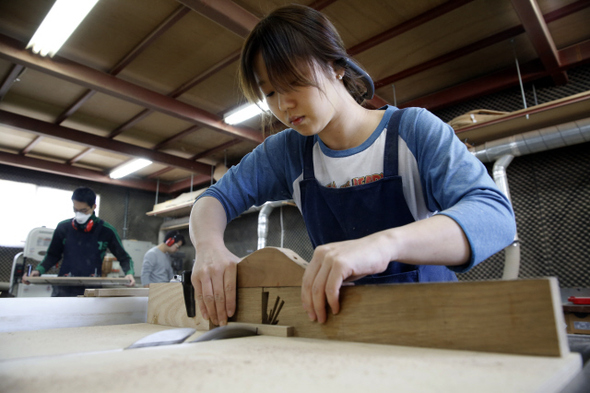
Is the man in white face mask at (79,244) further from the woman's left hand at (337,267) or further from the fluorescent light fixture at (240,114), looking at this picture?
the woman's left hand at (337,267)

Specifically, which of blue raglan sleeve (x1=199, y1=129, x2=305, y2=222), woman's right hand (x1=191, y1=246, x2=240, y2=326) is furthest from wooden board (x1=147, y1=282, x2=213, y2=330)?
blue raglan sleeve (x1=199, y1=129, x2=305, y2=222)

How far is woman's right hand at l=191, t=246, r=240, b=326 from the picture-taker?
836 mm

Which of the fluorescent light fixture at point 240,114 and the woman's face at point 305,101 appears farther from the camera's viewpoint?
the fluorescent light fixture at point 240,114

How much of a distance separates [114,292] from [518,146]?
141 inches

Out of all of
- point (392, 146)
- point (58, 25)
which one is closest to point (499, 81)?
point (392, 146)

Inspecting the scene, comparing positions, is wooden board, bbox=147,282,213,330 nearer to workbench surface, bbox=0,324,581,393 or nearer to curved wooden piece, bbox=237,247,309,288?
curved wooden piece, bbox=237,247,309,288

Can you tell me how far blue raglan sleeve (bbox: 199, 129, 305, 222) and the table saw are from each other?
0.46 metres

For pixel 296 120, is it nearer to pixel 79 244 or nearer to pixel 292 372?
pixel 292 372

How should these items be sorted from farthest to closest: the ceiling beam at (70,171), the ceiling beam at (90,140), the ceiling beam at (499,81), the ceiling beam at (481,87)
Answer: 1. the ceiling beam at (70,171)
2. the ceiling beam at (90,140)
3. the ceiling beam at (481,87)
4. the ceiling beam at (499,81)

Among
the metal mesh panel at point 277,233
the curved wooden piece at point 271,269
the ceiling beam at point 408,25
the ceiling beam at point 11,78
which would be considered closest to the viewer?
the curved wooden piece at point 271,269

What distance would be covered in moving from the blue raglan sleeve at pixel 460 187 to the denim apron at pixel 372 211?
0.06m

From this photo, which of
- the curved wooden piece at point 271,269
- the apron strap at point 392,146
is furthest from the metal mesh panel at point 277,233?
the curved wooden piece at point 271,269

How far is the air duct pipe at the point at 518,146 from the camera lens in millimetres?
3217

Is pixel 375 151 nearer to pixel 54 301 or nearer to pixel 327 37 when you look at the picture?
pixel 327 37
